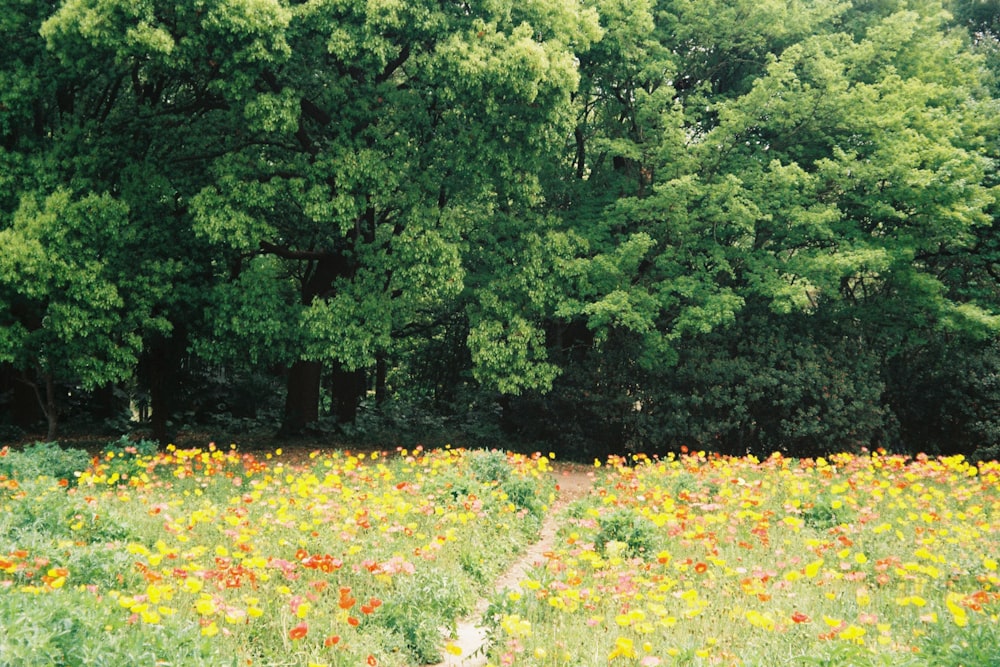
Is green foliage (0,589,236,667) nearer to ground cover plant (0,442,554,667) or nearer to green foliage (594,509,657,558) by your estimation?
ground cover plant (0,442,554,667)

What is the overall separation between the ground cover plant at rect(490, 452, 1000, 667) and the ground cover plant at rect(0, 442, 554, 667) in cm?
72

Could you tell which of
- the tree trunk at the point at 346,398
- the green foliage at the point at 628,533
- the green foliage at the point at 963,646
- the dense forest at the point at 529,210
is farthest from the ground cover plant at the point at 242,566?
the tree trunk at the point at 346,398

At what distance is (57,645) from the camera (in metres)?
3.75

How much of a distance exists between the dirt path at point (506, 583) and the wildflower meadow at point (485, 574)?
95 mm

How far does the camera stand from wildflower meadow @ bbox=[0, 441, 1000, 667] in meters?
4.33

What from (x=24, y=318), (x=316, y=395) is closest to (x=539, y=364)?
(x=316, y=395)

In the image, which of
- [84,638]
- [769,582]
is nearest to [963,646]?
[769,582]

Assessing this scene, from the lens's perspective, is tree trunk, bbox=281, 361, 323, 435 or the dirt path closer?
the dirt path

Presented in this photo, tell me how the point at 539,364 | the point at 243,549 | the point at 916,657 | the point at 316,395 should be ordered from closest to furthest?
the point at 916,657
the point at 243,549
the point at 539,364
the point at 316,395

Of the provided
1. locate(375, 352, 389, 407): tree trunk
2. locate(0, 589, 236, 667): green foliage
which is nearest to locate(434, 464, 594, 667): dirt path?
locate(0, 589, 236, 667): green foliage

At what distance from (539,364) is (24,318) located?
8928mm

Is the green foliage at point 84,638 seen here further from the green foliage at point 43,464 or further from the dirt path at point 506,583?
the green foliage at point 43,464

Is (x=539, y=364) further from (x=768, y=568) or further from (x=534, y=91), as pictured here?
(x=768, y=568)

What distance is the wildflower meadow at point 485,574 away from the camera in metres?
4.33
